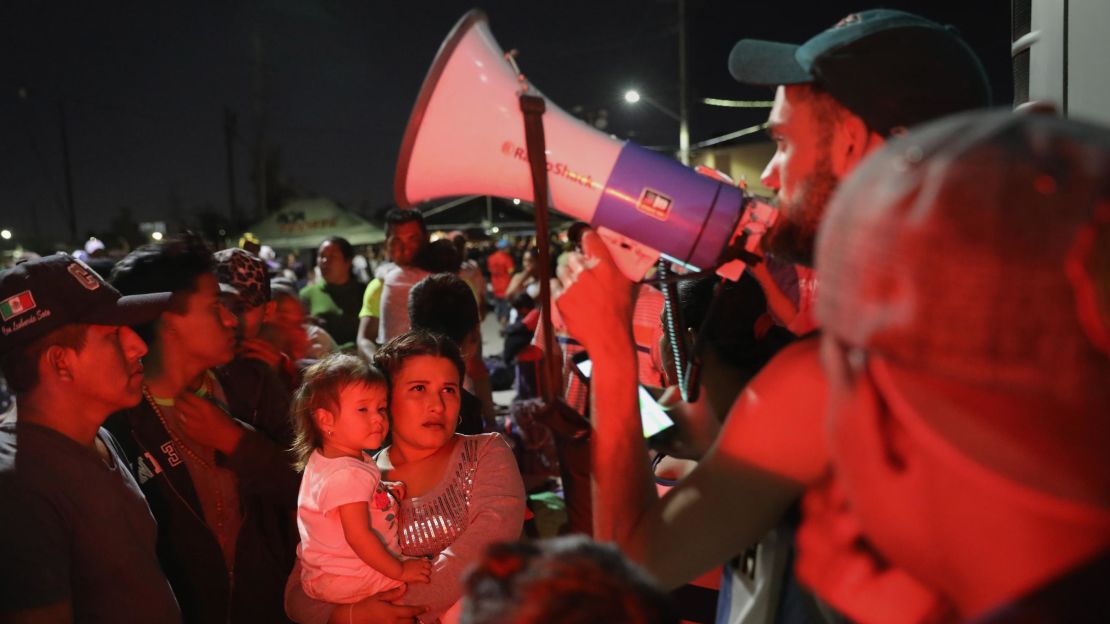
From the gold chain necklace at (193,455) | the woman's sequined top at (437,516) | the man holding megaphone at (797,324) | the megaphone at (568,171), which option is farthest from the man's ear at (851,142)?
the gold chain necklace at (193,455)

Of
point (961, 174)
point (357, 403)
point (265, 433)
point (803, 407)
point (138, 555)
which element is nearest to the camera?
point (961, 174)

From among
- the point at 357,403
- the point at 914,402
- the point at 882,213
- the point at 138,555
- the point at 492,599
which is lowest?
the point at 138,555

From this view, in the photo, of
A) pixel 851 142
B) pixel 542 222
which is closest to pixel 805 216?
pixel 851 142

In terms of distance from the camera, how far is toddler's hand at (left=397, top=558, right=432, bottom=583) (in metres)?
2.33

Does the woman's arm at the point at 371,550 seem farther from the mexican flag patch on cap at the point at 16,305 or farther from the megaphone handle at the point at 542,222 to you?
the mexican flag patch on cap at the point at 16,305

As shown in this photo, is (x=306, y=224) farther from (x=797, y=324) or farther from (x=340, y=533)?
(x=797, y=324)

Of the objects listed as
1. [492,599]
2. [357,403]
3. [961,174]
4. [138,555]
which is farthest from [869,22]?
[138,555]

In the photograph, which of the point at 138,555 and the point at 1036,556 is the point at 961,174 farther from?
the point at 138,555

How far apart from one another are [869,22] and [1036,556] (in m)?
1.18

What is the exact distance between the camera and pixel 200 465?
8.75ft

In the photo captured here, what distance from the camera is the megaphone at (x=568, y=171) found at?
1794mm

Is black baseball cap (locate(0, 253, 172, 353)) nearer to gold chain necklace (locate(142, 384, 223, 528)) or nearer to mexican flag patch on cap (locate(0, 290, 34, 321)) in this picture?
mexican flag patch on cap (locate(0, 290, 34, 321))

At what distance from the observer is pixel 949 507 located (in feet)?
2.19

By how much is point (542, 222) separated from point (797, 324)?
2.14ft
